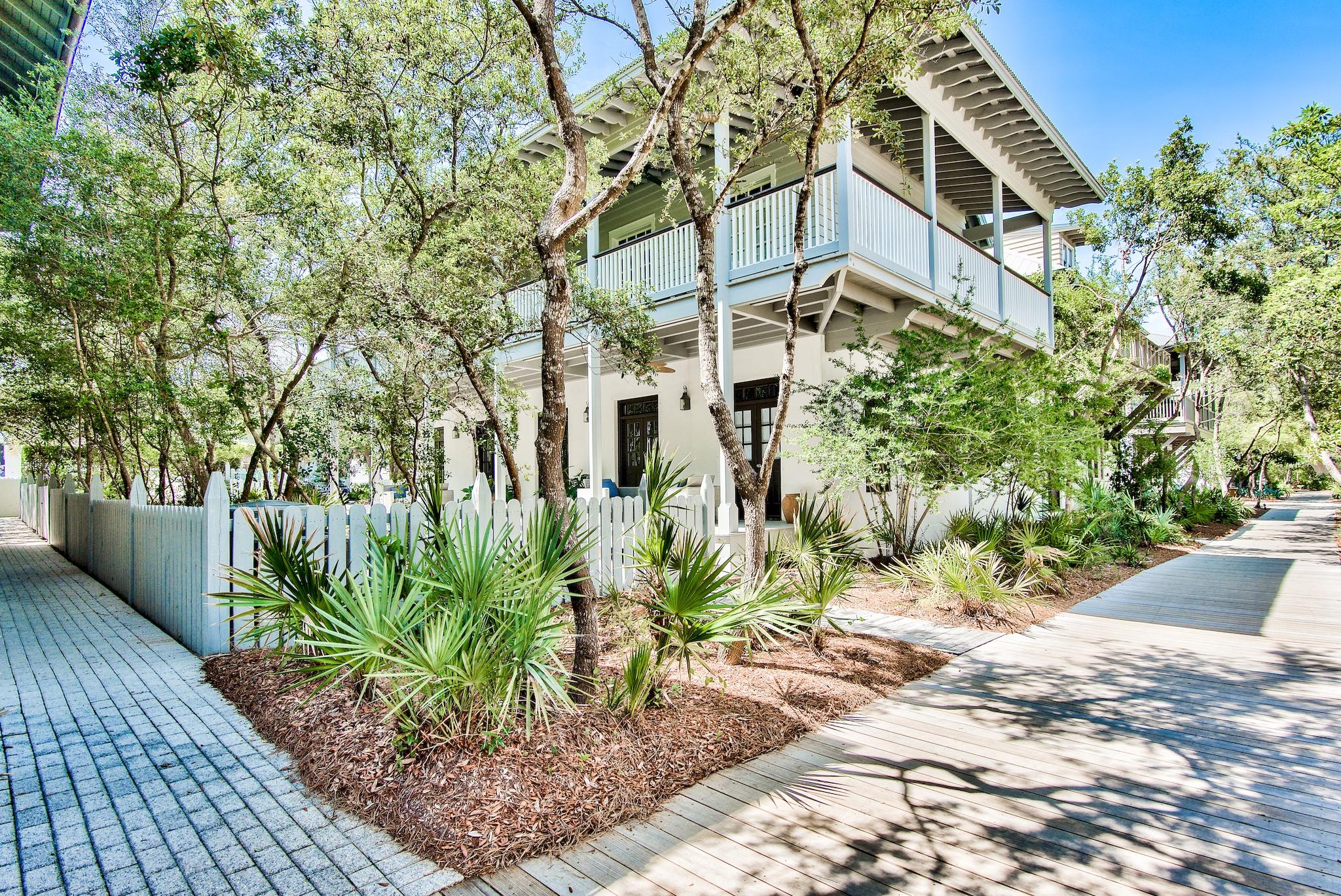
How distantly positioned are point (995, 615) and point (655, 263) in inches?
264

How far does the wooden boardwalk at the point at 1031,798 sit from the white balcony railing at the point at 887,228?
531 centimetres

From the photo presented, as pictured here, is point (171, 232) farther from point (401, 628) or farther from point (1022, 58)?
point (1022, 58)

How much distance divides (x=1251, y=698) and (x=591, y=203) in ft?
16.8

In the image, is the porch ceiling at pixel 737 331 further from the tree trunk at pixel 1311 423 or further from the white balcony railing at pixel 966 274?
the tree trunk at pixel 1311 423

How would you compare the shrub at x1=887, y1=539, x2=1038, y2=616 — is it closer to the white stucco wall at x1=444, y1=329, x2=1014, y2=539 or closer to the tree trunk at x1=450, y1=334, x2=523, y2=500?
the white stucco wall at x1=444, y1=329, x2=1014, y2=539

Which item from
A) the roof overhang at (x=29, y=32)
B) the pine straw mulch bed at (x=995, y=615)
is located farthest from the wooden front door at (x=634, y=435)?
the roof overhang at (x=29, y=32)

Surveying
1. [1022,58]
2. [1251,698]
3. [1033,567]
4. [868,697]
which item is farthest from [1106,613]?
[1022,58]

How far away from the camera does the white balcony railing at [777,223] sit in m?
8.23

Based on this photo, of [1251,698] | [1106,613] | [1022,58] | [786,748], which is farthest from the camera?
[1022,58]

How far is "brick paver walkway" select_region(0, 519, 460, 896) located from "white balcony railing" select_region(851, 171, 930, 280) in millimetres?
7532

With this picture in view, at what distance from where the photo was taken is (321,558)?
4.44 meters

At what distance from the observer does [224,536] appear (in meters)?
4.54

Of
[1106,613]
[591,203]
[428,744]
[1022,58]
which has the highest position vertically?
[1022,58]

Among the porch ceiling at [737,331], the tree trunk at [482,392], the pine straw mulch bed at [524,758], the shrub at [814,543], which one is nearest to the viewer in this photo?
the pine straw mulch bed at [524,758]
